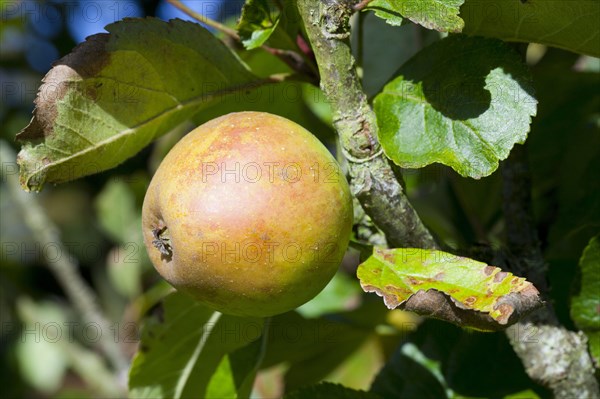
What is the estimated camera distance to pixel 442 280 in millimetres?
852

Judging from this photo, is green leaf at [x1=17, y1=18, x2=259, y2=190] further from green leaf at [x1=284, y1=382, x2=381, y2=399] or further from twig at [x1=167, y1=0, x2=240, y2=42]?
green leaf at [x1=284, y1=382, x2=381, y2=399]

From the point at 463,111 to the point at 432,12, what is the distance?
0.14 meters

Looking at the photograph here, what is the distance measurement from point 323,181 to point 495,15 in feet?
1.07

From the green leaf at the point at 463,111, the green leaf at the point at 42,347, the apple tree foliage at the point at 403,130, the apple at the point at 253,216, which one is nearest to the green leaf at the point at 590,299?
the apple tree foliage at the point at 403,130

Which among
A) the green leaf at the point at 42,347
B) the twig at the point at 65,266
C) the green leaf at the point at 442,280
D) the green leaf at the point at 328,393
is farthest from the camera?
the green leaf at the point at 42,347

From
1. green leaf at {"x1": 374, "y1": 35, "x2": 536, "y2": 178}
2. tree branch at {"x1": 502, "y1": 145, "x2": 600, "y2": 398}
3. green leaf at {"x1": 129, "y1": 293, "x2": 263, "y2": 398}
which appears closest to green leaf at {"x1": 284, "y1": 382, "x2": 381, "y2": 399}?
green leaf at {"x1": 129, "y1": 293, "x2": 263, "y2": 398}

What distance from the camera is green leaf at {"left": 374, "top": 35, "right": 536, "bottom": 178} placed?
90 centimetres

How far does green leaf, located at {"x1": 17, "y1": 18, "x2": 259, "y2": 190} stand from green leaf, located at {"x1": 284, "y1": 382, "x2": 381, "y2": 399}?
0.44 meters

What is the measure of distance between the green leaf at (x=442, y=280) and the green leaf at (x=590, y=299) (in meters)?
0.28

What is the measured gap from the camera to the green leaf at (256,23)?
1.00m

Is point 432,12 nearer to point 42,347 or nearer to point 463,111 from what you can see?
point 463,111

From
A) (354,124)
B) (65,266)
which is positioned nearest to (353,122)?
(354,124)

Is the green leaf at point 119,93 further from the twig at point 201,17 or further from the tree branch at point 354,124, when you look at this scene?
the tree branch at point 354,124

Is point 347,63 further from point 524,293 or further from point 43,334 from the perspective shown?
point 43,334
